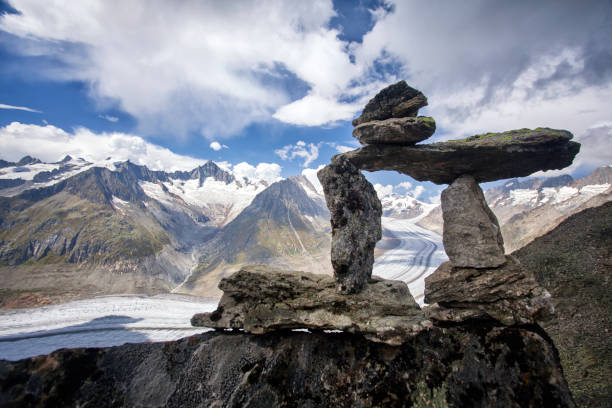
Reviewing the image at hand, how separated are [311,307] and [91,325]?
47.0 metres

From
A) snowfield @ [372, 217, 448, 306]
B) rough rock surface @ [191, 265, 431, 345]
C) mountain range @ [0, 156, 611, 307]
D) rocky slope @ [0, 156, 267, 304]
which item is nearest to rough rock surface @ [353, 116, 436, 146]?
rough rock surface @ [191, 265, 431, 345]

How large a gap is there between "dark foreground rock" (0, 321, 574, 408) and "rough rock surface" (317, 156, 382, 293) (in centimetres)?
326

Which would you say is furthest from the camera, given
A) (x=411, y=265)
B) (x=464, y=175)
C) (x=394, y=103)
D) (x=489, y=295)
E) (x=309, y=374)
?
(x=411, y=265)

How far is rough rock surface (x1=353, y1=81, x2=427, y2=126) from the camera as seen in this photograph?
15.3 m

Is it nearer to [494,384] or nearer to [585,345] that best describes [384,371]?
[494,384]

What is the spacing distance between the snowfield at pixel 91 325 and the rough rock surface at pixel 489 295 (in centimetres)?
3531

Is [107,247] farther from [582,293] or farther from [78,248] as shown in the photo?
[582,293]

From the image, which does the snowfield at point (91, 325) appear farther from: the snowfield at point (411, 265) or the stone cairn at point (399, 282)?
the snowfield at point (411, 265)

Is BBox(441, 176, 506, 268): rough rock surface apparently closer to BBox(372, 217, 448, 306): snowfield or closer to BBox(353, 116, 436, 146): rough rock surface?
BBox(353, 116, 436, 146): rough rock surface

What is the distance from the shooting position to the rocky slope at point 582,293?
1346 centimetres

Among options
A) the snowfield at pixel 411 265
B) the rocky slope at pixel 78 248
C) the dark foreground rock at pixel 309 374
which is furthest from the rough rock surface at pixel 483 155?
the rocky slope at pixel 78 248

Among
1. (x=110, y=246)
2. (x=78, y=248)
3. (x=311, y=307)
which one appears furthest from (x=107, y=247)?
(x=311, y=307)

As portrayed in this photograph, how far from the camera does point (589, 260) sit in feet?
62.9

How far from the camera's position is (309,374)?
11039 millimetres
